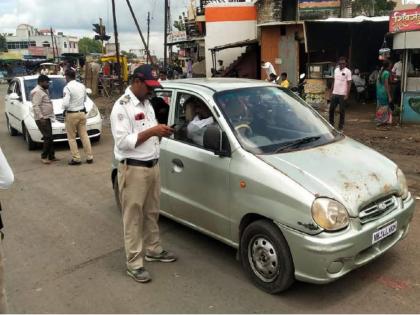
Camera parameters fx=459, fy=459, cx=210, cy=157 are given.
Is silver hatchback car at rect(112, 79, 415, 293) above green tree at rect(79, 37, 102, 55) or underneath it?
underneath

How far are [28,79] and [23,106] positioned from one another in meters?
1.11

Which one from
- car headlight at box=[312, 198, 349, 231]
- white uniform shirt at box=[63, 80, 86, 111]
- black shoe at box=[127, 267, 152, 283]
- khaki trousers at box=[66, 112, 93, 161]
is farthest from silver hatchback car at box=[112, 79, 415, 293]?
khaki trousers at box=[66, 112, 93, 161]

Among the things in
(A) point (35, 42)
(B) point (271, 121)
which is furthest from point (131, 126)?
(A) point (35, 42)

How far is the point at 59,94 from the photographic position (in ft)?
36.6

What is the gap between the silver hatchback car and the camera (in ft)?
11.3

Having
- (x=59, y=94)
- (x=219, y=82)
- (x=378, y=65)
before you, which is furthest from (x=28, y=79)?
(x=378, y=65)

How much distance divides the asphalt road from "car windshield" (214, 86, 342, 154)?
122cm

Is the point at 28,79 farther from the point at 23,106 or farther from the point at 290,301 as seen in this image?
the point at 290,301

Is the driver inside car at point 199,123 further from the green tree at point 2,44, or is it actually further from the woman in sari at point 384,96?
the green tree at point 2,44

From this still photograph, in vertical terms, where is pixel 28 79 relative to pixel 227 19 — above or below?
below

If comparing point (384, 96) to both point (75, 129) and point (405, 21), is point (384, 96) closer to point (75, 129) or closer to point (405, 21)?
point (405, 21)

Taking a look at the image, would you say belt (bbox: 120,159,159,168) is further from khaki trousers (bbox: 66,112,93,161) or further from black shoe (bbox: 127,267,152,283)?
khaki trousers (bbox: 66,112,93,161)

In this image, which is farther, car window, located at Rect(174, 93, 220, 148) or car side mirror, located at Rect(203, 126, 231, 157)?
car window, located at Rect(174, 93, 220, 148)

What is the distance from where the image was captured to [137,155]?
3990 millimetres
